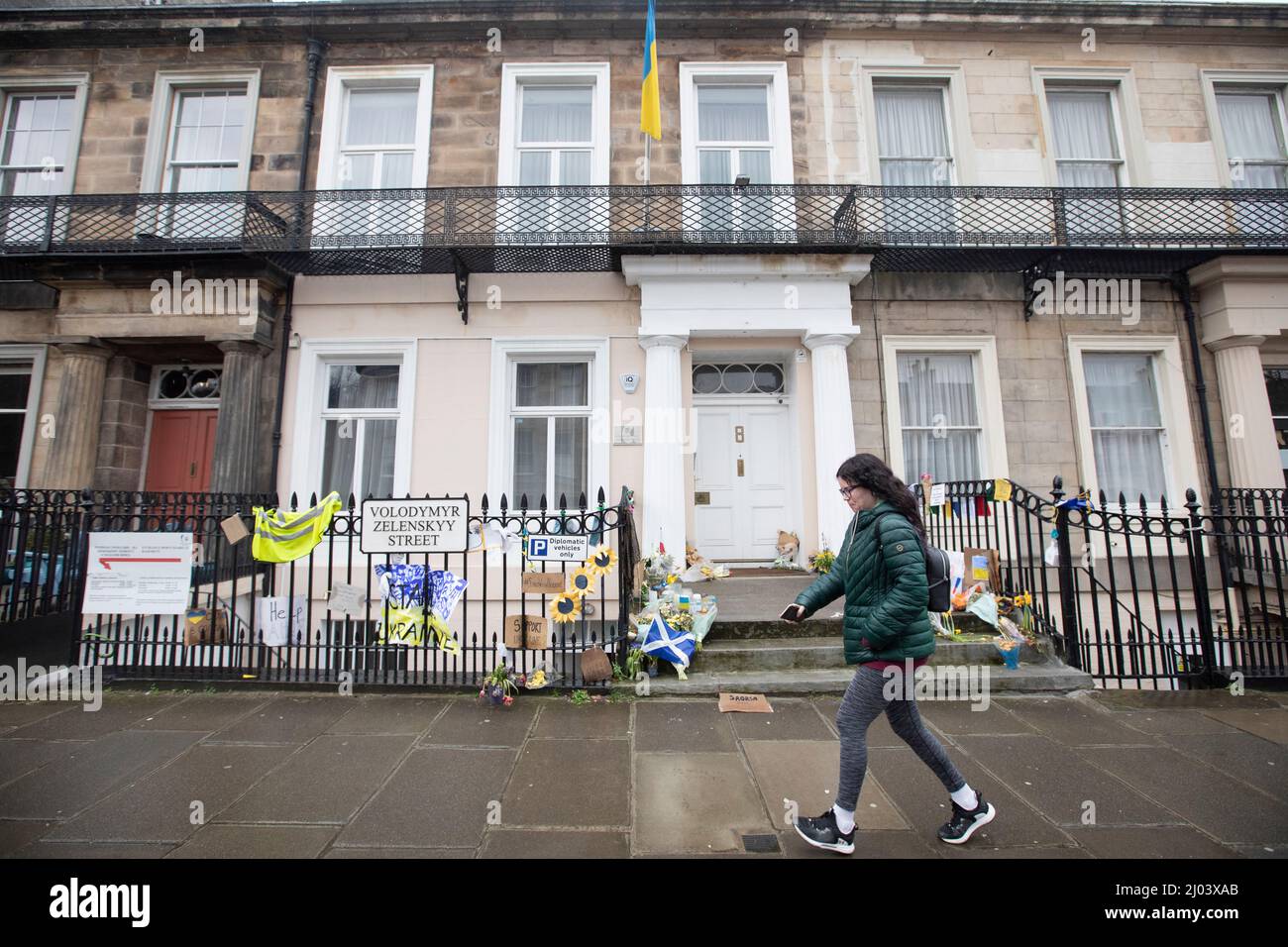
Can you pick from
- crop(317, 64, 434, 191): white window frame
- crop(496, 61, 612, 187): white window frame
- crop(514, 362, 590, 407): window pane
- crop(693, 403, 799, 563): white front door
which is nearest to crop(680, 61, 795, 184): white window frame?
crop(496, 61, 612, 187): white window frame

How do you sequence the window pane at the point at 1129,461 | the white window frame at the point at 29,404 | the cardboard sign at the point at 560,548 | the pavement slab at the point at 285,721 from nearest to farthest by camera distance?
Answer: the pavement slab at the point at 285,721 → the cardboard sign at the point at 560,548 → the white window frame at the point at 29,404 → the window pane at the point at 1129,461

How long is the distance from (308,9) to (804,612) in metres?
12.3

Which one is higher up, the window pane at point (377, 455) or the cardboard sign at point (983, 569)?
the window pane at point (377, 455)

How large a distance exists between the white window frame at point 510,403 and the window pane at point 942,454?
486 cm

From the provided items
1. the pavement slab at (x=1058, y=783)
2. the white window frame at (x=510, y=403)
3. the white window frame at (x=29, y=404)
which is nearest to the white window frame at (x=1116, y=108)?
the white window frame at (x=510, y=403)

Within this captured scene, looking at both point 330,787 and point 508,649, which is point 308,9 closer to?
point 508,649

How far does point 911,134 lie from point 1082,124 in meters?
3.03

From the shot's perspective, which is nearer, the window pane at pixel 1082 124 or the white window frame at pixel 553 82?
the white window frame at pixel 553 82

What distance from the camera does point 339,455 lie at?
28.2 feet

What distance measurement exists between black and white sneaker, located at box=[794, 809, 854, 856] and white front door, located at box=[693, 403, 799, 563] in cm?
569

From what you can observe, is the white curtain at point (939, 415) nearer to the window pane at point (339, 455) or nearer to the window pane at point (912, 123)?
the window pane at point (912, 123)

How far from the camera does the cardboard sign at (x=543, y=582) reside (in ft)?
15.9

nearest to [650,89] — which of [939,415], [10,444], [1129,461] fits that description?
[939,415]
